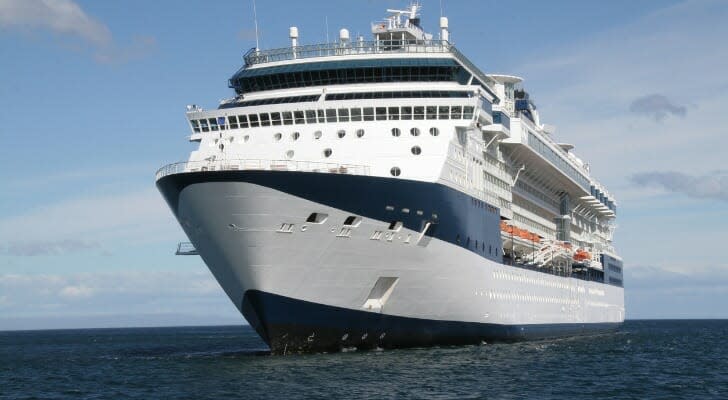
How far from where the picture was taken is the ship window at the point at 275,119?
34875mm

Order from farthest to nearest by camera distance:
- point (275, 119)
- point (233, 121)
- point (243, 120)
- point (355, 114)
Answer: point (233, 121) < point (243, 120) < point (275, 119) < point (355, 114)

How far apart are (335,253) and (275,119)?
23.7 ft

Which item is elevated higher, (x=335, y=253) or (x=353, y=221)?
(x=353, y=221)

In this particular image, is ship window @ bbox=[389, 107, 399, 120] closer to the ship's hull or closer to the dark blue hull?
the ship's hull

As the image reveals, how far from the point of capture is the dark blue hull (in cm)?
3034

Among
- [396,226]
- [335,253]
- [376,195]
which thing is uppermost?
[376,195]

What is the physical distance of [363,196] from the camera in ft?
97.3

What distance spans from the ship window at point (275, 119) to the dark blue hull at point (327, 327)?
22.8 feet

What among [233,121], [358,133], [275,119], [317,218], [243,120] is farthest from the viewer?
[233,121]

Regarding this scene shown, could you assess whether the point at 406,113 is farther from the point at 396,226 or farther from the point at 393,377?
the point at 393,377

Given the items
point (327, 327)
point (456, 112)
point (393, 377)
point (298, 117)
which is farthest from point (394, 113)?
point (393, 377)

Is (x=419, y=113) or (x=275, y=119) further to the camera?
(x=275, y=119)

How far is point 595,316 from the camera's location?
193 feet

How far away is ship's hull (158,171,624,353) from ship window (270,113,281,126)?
16.1 feet
